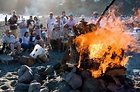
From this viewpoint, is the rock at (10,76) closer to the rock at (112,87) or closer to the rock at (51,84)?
the rock at (51,84)

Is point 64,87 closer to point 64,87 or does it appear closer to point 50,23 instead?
point 64,87

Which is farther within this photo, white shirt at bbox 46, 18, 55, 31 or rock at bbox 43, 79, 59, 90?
white shirt at bbox 46, 18, 55, 31

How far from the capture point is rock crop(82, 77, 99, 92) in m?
6.90

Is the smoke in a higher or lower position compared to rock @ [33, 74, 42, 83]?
higher

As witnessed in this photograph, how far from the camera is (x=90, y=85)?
6.93 metres

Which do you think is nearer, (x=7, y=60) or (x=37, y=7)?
(x=7, y=60)

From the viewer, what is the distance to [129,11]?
52094 mm

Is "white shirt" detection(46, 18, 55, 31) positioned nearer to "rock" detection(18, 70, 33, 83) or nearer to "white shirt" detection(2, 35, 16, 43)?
"white shirt" detection(2, 35, 16, 43)

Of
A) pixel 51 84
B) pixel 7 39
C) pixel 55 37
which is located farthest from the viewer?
pixel 55 37

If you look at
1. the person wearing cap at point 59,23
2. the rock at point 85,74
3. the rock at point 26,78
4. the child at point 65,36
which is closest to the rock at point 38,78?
the rock at point 26,78

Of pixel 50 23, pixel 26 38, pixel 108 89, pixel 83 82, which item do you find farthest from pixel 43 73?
pixel 50 23

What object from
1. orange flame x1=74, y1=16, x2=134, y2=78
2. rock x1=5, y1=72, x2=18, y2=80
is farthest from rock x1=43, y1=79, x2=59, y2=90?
rock x1=5, y1=72, x2=18, y2=80

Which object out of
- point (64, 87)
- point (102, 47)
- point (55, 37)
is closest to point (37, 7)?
point (55, 37)

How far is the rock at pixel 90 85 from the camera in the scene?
22.6 feet
